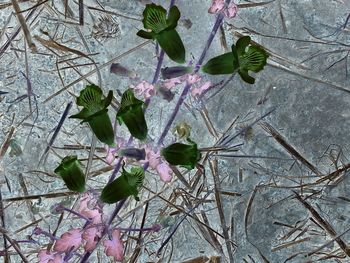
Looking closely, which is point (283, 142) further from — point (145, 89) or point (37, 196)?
point (37, 196)

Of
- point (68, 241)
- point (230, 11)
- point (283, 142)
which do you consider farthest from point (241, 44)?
point (68, 241)

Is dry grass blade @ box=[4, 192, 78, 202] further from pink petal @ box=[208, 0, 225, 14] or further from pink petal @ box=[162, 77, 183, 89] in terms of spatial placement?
pink petal @ box=[208, 0, 225, 14]

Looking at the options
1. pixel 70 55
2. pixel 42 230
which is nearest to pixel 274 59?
pixel 70 55

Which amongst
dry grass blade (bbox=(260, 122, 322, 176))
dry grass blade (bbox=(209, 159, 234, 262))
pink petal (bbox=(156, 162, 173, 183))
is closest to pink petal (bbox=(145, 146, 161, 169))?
pink petal (bbox=(156, 162, 173, 183))

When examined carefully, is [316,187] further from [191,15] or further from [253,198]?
[191,15]

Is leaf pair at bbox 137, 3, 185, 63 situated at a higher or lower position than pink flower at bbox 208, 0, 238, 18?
lower
